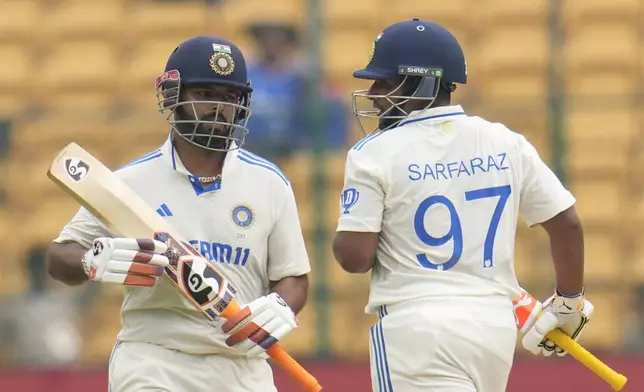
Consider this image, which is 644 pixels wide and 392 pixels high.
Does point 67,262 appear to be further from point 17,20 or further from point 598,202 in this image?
point 17,20

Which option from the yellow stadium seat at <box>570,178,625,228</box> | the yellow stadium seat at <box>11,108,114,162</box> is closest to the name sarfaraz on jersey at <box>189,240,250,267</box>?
the yellow stadium seat at <box>11,108,114,162</box>

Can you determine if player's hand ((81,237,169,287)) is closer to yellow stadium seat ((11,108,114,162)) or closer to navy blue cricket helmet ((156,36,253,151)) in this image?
navy blue cricket helmet ((156,36,253,151))

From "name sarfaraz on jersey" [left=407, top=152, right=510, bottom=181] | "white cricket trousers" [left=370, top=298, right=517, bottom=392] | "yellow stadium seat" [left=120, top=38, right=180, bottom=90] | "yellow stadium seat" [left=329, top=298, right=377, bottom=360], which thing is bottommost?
"yellow stadium seat" [left=329, top=298, right=377, bottom=360]

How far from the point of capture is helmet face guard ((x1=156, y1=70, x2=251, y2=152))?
4.42 metres

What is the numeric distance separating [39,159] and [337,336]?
Answer: 216 cm

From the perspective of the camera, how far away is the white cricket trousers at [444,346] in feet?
13.5

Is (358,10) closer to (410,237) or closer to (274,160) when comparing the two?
(274,160)

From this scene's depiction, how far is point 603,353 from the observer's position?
7629 mm

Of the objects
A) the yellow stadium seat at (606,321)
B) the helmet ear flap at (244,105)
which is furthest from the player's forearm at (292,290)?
the yellow stadium seat at (606,321)

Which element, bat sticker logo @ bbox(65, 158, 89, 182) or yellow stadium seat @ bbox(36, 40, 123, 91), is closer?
bat sticker logo @ bbox(65, 158, 89, 182)

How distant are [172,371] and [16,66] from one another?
545cm

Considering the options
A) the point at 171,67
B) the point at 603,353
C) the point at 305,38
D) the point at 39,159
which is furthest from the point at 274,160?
the point at 171,67

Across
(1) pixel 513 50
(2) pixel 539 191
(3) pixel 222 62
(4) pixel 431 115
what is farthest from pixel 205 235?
(1) pixel 513 50

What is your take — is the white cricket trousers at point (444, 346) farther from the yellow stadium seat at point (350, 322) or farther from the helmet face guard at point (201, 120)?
the yellow stadium seat at point (350, 322)
